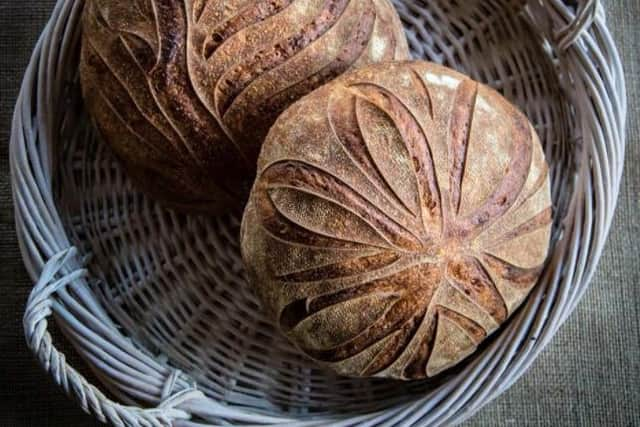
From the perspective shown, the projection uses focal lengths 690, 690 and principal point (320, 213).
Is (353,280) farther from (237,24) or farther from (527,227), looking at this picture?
(237,24)

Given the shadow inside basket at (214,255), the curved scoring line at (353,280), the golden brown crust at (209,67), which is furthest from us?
the shadow inside basket at (214,255)

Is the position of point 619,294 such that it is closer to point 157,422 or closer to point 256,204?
point 256,204

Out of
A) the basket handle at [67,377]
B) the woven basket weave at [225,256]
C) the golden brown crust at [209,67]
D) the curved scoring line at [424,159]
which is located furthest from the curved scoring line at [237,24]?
the basket handle at [67,377]

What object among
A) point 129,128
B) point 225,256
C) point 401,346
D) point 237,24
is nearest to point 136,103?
point 129,128

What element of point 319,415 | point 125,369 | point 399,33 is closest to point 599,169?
point 399,33

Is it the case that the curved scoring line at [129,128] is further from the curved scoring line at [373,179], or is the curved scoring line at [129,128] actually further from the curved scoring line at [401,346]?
the curved scoring line at [401,346]

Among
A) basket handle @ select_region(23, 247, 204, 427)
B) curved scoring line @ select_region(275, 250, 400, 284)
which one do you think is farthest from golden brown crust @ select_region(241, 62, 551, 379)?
basket handle @ select_region(23, 247, 204, 427)

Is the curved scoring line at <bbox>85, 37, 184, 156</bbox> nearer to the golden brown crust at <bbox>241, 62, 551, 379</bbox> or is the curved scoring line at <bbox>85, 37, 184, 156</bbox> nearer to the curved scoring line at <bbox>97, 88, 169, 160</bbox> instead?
the curved scoring line at <bbox>97, 88, 169, 160</bbox>
